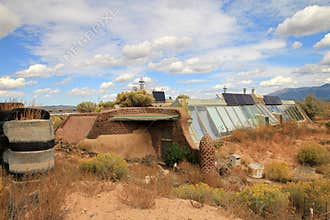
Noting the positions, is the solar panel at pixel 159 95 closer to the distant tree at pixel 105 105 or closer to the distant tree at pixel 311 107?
the distant tree at pixel 105 105

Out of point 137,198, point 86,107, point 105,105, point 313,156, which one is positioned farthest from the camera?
point 86,107

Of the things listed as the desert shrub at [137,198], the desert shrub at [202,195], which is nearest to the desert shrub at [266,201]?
the desert shrub at [202,195]

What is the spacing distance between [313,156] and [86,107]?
2390cm

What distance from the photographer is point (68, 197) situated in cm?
470

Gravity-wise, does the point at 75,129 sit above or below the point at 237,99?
below

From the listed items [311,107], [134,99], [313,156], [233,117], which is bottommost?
[313,156]

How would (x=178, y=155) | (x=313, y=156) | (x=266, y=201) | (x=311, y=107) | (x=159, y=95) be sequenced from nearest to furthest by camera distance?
(x=266, y=201) < (x=178, y=155) < (x=313, y=156) < (x=311, y=107) < (x=159, y=95)

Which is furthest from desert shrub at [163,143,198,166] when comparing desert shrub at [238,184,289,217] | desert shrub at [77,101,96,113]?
desert shrub at [77,101,96,113]

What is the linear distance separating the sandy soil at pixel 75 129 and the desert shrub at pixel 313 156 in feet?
41.1

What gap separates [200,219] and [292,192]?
12.5ft

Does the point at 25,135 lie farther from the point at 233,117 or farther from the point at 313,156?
the point at 233,117

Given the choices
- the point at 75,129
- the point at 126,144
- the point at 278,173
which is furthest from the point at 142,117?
the point at 278,173

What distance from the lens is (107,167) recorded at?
23.1 feet

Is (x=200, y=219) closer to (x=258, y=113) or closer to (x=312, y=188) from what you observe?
(x=312, y=188)
